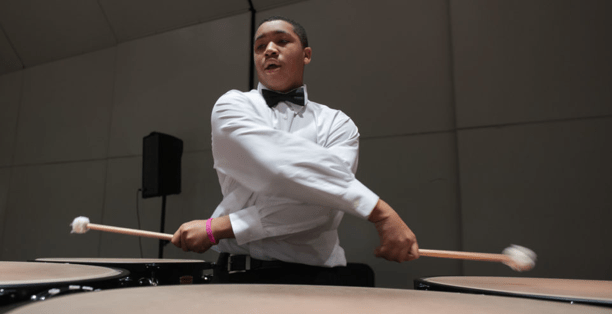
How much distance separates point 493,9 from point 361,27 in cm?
86

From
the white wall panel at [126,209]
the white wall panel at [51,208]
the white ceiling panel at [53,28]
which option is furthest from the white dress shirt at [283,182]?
the white ceiling panel at [53,28]

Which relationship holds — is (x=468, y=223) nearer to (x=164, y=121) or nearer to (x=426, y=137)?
(x=426, y=137)

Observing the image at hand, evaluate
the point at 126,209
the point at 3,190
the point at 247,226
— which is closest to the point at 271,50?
the point at 247,226

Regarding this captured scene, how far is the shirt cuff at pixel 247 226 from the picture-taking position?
100cm

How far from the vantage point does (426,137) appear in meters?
2.55

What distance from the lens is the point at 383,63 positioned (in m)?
2.73

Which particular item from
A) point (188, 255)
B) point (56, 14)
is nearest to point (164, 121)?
point (188, 255)

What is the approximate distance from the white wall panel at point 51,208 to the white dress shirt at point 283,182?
302 cm

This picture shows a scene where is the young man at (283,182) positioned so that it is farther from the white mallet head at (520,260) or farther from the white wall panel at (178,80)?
the white wall panel at (178,80)

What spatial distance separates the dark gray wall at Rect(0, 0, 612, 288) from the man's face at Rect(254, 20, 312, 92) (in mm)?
1518

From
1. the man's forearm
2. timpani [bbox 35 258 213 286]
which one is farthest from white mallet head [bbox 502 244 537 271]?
timpani [bbox 35 258 213 286]

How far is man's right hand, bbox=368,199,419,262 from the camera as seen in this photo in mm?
910

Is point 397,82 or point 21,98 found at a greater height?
point 21,98

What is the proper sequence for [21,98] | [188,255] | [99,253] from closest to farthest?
[188,255]
[99,253]
[21,98]
